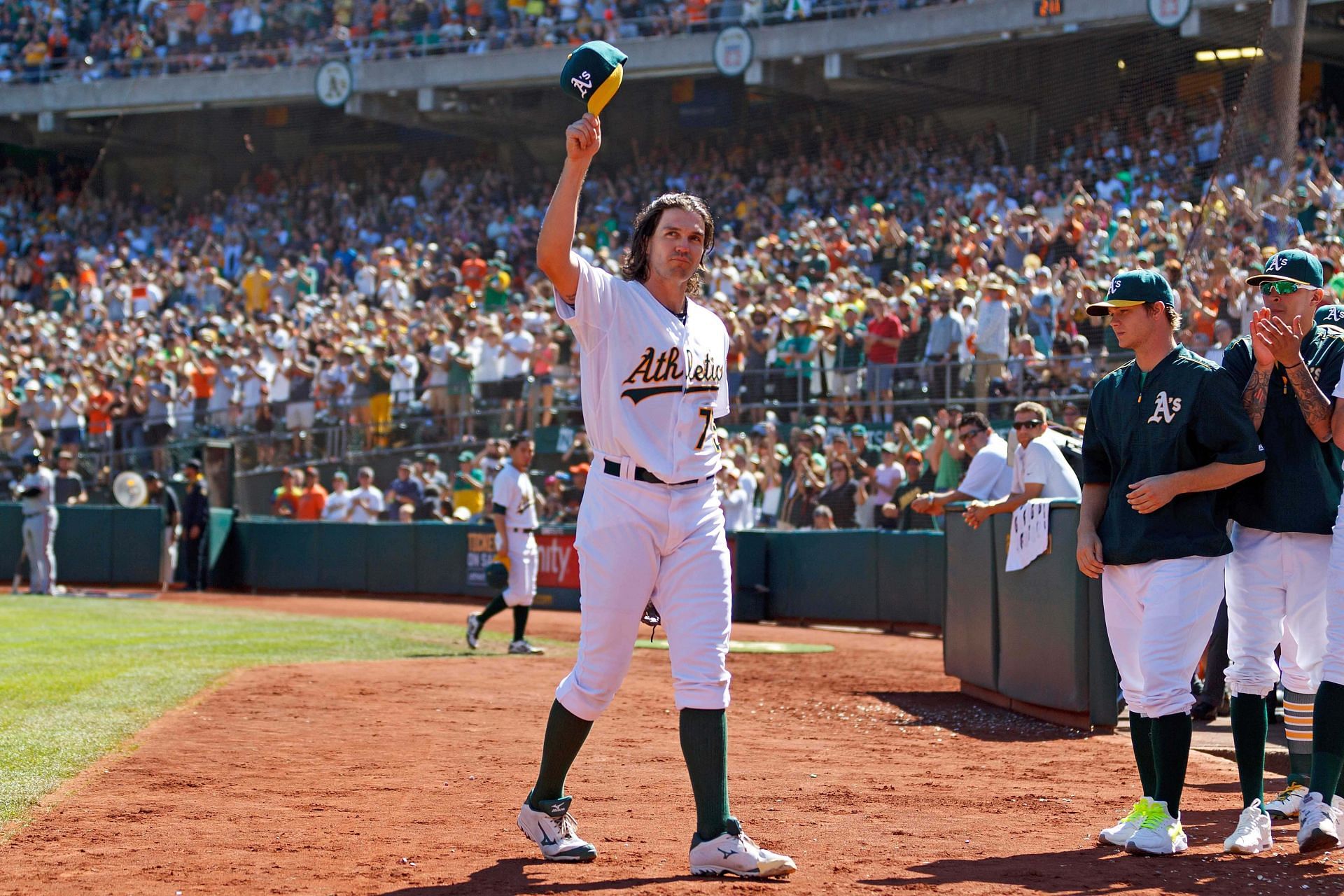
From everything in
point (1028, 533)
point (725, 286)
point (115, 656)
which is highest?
point (725, 286)

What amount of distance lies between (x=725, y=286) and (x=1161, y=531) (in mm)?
18665

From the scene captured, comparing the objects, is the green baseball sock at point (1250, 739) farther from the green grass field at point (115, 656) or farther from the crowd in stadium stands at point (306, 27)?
the crowd in stadium stands at point (306, 27)

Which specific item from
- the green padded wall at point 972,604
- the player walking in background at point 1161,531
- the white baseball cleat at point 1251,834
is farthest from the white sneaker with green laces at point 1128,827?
the green padded wall at point 972,604

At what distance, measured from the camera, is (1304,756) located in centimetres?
588

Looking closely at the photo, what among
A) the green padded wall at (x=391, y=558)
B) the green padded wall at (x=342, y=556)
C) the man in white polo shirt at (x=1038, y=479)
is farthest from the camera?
the green padded wall at (x=342, y=556)

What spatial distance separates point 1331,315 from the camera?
594 centimetres

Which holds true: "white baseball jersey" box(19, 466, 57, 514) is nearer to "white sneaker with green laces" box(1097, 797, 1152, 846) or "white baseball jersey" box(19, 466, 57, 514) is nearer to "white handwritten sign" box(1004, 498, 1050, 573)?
"white handwritten sign" box(1004, 498, 1050, 573)

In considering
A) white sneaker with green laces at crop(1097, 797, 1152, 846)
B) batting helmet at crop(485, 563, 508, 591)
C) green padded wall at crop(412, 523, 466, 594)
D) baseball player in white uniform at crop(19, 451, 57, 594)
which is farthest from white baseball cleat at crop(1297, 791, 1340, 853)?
baseball player in white uniform at crop(19, 451, 57, 594)

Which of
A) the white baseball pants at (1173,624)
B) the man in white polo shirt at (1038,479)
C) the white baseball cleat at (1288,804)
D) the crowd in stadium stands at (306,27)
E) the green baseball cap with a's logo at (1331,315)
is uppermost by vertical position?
the crowd in stadium stands at (306,27)

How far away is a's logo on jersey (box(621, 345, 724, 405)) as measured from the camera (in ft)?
16.5

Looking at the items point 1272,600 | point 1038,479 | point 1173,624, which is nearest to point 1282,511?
point 1272,600

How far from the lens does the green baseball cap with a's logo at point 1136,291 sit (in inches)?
216

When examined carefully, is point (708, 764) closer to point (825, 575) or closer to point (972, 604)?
point (972, 604)

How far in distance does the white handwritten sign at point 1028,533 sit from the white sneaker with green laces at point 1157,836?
145 inches
